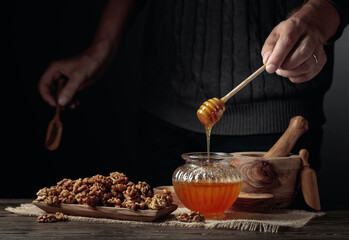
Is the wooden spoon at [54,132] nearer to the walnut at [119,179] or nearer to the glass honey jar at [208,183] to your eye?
the walnut at [119,179]

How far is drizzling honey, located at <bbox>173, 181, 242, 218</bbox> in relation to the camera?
1139 mm

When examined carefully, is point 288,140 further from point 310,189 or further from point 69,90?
point 69,90

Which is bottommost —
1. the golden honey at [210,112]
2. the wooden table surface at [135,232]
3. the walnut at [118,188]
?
the wooden table surface at [135,232]

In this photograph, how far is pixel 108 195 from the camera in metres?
1.16

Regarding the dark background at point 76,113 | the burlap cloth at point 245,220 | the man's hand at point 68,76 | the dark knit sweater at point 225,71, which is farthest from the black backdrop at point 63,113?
the burlap cloth at point 245,220

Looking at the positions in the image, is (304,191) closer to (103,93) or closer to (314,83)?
(314,83)

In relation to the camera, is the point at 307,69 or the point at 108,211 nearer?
the point at 108,211

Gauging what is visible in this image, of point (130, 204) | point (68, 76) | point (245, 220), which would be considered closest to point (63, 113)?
point (68, 76)

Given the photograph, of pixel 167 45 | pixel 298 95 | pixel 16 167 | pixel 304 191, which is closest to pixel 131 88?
pixel 16 167

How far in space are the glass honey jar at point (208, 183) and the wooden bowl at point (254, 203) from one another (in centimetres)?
5

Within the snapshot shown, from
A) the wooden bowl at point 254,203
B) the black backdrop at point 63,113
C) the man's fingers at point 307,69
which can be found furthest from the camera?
the black backdrop at point 63,113

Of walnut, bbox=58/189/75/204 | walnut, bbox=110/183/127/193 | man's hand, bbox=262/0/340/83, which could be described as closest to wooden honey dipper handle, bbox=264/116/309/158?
man's hand, bbox=262/0/340/83

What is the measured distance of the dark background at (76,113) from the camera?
8.00 ft

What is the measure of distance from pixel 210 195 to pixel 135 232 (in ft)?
0.67
